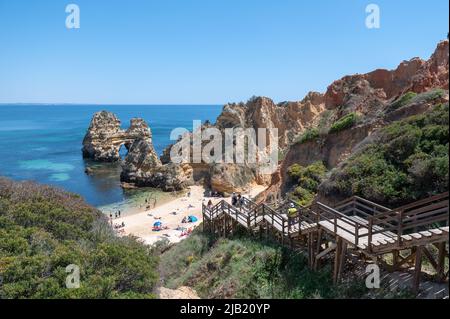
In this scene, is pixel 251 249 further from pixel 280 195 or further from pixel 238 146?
pixel 238 146

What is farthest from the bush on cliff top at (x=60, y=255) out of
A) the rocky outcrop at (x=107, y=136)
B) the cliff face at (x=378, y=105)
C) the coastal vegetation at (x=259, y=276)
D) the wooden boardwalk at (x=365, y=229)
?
the rocky outcrop at (x=107, y=136)

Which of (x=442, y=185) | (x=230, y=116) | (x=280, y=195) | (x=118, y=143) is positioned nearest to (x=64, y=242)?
(x=442, y=185)

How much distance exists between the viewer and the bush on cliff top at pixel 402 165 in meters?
11.9

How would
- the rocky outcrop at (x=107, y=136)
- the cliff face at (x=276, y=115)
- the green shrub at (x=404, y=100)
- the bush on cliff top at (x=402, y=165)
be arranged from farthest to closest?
the rocky outcrop at (x=107, y=136), the cliff face at (x=276, y=115), the green shrub at (x=404, y=100), the bush on cliff top at (x=402, y=165)

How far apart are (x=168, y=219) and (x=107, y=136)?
3864 cm

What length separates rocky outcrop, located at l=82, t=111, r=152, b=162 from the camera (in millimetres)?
64562

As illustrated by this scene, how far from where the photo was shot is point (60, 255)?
1012 cm

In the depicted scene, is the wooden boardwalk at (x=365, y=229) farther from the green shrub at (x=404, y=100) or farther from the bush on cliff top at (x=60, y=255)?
the green shrub at (x=404, y=100)

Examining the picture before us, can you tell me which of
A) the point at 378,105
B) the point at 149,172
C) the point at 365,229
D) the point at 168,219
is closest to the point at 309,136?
the point at 378,105

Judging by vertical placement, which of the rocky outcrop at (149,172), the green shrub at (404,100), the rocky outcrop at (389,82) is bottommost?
the rocky outcrop at (149,172)

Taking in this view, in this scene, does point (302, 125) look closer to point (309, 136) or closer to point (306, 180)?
point (309, 136)

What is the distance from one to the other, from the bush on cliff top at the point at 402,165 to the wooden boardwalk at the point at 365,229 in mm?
849

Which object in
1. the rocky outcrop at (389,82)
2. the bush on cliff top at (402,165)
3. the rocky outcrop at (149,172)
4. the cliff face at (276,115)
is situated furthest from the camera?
the cliff face at (276,115)

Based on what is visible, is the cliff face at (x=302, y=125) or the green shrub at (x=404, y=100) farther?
the cliff face at (x=302, y=125)
